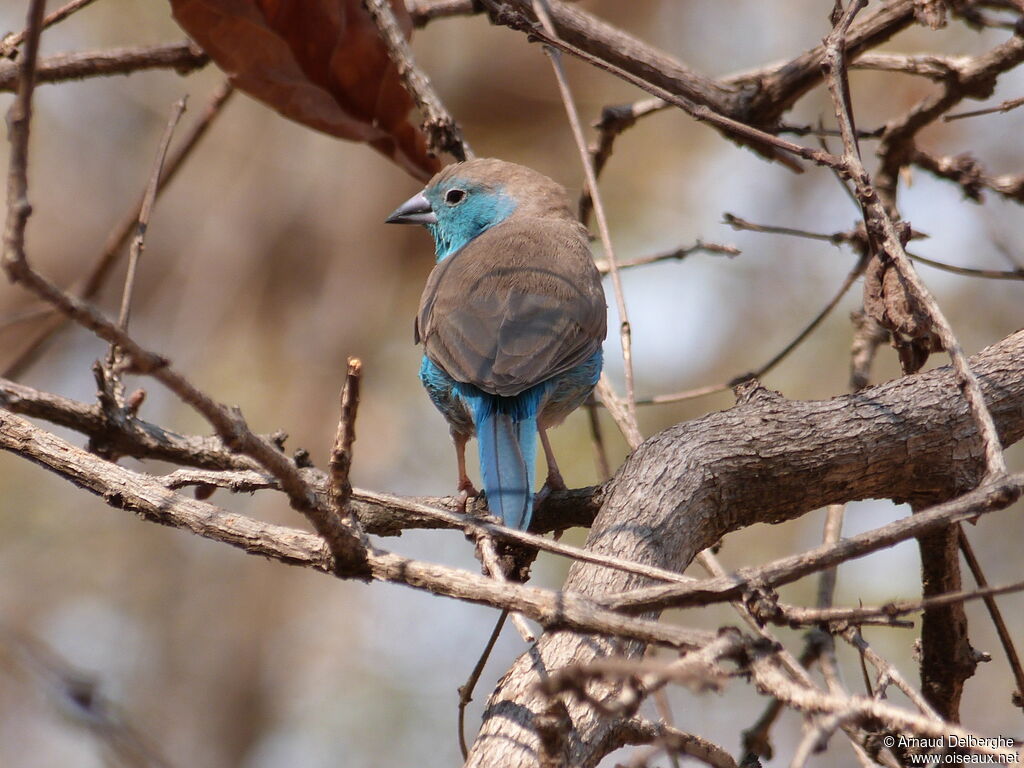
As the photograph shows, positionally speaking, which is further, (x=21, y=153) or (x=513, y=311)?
(x=513, y=311)

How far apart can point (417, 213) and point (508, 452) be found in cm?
193

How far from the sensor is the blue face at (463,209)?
4.71m

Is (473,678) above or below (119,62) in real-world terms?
below

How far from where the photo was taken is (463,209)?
483cm

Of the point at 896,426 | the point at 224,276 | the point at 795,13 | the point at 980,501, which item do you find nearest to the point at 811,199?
the point at 795,13

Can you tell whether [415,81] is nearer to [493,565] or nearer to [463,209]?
[463,209]

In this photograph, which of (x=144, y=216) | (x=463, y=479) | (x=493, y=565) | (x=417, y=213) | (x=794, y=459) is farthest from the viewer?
(x=417, y=213)

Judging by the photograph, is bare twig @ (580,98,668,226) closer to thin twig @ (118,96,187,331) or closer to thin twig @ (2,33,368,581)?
thin twig @ (118,96,187,331)

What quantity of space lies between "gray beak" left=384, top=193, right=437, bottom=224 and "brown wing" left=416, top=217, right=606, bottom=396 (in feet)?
1.56

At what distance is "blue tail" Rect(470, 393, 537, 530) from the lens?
10.1 ft

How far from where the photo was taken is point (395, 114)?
13.8ft

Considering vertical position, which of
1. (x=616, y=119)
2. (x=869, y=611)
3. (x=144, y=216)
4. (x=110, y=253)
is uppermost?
(x=616, y=119)

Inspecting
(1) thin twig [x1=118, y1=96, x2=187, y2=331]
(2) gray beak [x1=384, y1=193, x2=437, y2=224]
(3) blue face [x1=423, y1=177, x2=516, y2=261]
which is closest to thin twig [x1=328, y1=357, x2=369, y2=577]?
(1) thin twig [x1=118, y1=96, x2=187, y2=331]

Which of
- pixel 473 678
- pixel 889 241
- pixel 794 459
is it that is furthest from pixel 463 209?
pixel 473 678
